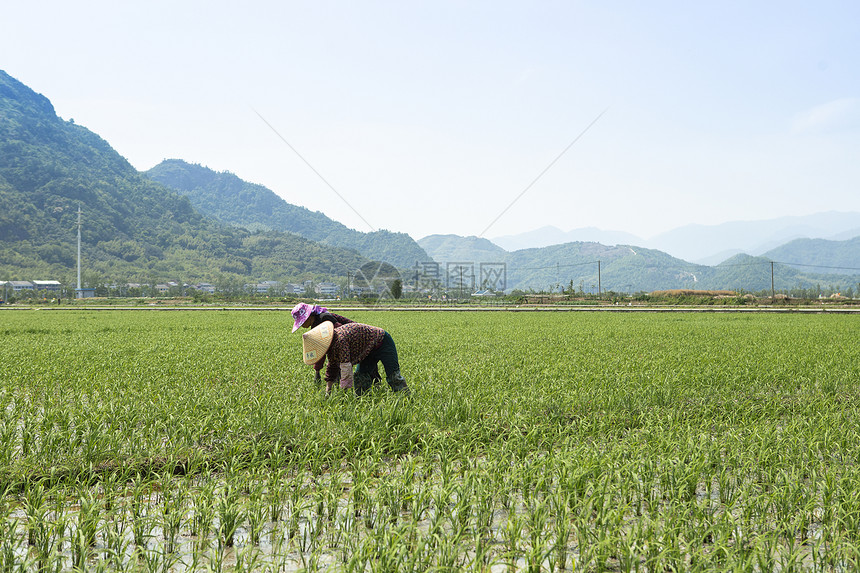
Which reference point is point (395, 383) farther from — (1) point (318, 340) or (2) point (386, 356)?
(1) point (318, 340)

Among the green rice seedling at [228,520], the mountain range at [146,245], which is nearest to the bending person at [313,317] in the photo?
the green rice seedling at [228,520]

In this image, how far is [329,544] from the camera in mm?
2773

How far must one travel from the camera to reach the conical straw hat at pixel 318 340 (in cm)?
541

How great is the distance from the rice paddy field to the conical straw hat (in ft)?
1.70

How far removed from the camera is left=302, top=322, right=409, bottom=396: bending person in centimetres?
544

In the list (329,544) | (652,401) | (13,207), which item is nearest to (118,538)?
(329,544)

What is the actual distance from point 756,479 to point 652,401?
7.74 ft

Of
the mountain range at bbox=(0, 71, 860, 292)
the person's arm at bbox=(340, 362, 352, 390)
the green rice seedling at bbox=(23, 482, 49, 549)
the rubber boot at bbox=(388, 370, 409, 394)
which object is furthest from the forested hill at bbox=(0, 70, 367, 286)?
the green rice seedling at bbox=(23, 482, 49, 549)

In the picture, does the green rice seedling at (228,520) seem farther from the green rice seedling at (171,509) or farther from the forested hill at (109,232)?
the forested hill at (109,232)

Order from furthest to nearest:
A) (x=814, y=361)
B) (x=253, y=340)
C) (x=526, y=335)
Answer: (x=526, y=335) < (x=253, y=340) < (x=814, y=361)

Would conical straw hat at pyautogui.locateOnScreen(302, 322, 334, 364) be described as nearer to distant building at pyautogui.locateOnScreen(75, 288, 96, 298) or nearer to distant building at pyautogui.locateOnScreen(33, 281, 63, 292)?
distant building at pyautogui.locateOnScreen(75, 288, 96, 298)

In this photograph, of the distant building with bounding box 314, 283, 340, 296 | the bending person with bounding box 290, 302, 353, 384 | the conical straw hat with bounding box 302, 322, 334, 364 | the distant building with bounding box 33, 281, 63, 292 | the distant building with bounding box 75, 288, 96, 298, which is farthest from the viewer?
the distant building with bounding box 314, 283, 340, 296

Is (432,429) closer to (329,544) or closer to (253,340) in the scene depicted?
(329,544)

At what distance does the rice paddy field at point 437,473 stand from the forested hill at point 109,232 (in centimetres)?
10673
